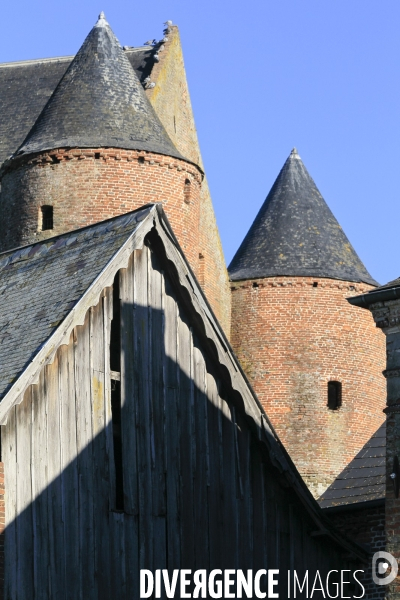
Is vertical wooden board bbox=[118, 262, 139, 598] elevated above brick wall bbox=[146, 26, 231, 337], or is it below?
below

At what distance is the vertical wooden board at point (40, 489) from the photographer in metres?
12.7

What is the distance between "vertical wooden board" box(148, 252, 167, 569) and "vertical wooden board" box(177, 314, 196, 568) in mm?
253

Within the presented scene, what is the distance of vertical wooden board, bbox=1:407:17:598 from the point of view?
12484 millimetres

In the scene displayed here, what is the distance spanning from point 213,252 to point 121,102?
460 cm

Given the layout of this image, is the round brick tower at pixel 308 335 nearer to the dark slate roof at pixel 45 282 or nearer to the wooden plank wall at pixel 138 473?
the wooden plank wall at pixel 138 473

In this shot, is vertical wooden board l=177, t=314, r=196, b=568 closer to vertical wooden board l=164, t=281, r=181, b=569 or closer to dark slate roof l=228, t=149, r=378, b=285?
vertical wooden board l=164, t=281, r=181, b=569

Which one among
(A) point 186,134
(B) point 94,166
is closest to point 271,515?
(B) point 94,166

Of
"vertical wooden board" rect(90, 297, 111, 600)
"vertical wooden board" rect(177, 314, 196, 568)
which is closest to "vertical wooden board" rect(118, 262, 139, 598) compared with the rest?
"vertical wooden board" rect(90, 297, 111, 600)

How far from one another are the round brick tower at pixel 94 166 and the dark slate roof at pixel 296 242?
10.0ft

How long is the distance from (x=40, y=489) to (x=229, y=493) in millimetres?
2643

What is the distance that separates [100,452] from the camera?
1359 cm

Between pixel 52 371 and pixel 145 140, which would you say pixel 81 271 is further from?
pixel 145 140

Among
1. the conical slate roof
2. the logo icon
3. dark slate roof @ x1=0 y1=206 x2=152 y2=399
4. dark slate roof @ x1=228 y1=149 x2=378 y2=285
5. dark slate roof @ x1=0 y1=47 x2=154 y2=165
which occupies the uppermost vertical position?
dark slate roof @ x1=0 y1=47 x2=154 y2=165

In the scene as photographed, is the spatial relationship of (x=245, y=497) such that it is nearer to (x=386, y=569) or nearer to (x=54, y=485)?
(x=54, y=485)
